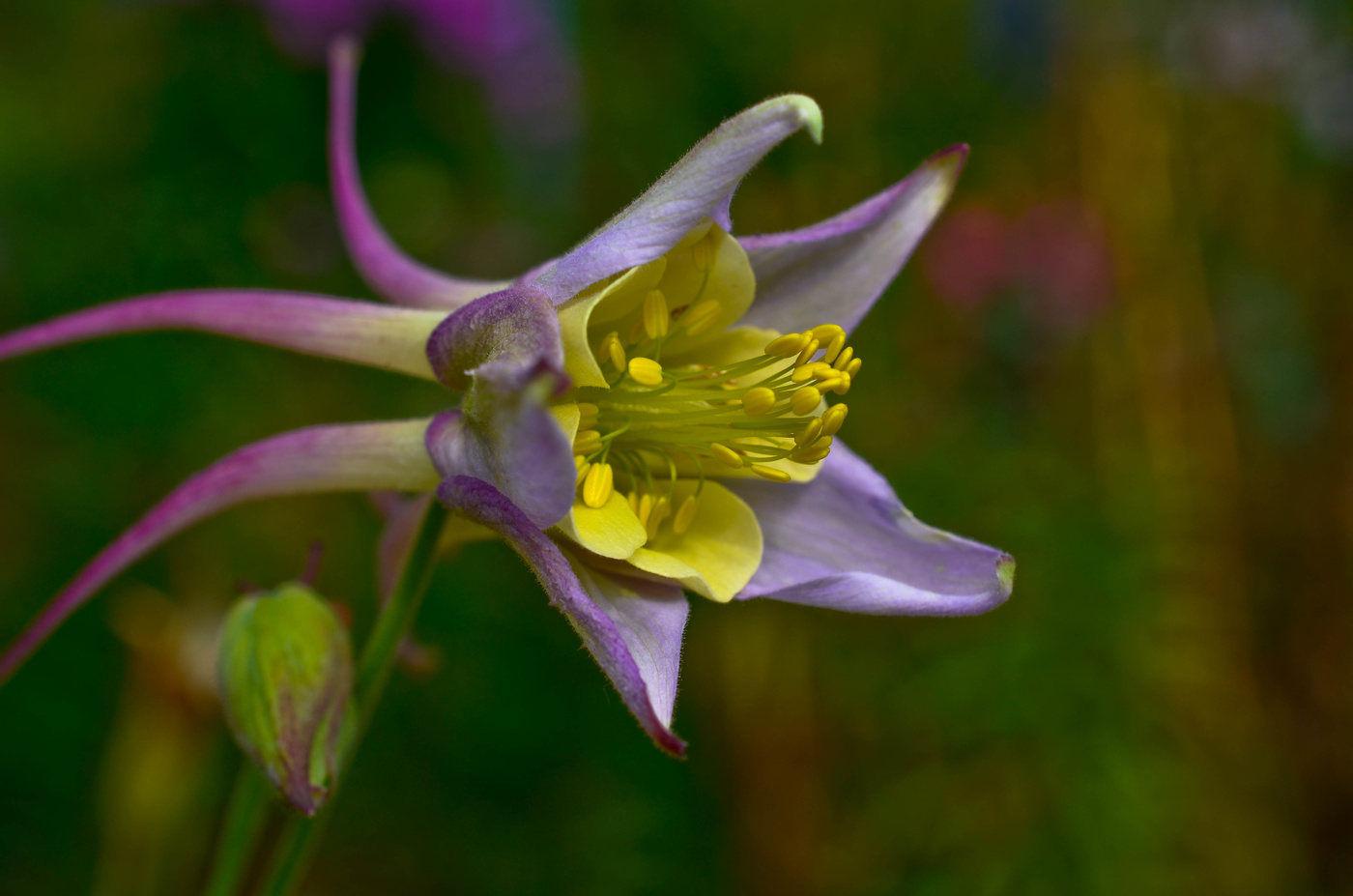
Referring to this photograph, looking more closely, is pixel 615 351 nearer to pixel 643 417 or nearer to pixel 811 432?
pixel 643 417

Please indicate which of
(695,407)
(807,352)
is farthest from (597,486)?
(807,352)

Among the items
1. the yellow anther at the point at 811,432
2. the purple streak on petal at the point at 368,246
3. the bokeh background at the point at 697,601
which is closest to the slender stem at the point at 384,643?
the purple streak on petal at the point at 368,246

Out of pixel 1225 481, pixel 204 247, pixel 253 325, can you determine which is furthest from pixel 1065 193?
pixel 253 325

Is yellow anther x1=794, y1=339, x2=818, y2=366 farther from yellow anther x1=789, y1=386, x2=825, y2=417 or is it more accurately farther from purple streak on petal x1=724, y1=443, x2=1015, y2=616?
purple streak on petal x1=724, y1=443, x2=1015, y2=616

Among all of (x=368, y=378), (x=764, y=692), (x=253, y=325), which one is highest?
(x=253, y=325)

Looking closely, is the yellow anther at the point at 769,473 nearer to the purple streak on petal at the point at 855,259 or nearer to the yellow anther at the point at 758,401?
the yellow anther at the point at 758,401

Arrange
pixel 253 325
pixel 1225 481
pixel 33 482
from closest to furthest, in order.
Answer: pixel 253 325 < pixel 33 482 < pixel 1225 481

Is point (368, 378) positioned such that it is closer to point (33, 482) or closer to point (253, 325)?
point (33, 482)

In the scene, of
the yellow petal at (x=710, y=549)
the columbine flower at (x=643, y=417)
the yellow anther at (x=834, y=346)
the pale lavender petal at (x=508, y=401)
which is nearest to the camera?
the pale lavender petal at (x=508, y=401)
